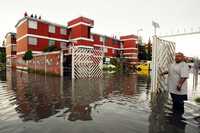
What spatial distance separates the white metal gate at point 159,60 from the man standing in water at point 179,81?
3.00 metres

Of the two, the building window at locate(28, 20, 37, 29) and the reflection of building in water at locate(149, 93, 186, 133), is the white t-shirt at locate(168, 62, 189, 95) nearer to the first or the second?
the reflection of building in water at locate(149, 93, 186, 133)

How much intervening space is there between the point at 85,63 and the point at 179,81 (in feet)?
Result: 45.6

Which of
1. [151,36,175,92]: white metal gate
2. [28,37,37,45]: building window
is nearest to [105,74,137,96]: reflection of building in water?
[151,36,175,92]: white metal gate

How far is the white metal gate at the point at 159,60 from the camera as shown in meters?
8.88

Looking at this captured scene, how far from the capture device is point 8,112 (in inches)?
226

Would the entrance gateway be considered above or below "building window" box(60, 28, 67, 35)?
below

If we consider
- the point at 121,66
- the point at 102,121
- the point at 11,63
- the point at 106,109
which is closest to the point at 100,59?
the point at 106,109

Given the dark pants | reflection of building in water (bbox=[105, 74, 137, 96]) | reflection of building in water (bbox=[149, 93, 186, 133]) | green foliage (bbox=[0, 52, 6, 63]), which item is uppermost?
green foliage (bbox=[0, 52, 6, 63])

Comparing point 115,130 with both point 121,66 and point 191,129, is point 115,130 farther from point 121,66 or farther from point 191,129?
point 121,66

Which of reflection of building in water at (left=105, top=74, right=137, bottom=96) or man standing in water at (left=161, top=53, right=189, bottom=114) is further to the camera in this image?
reflection of building in water at (left=105, top=74, right=137, bottom=96)

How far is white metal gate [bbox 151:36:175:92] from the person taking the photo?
29.1 ft

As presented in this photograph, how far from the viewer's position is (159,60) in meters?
9.07

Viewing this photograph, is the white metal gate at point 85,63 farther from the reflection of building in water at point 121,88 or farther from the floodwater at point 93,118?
the floodwater at point 93,118

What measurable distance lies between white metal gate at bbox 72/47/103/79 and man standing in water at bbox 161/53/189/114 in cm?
1269
